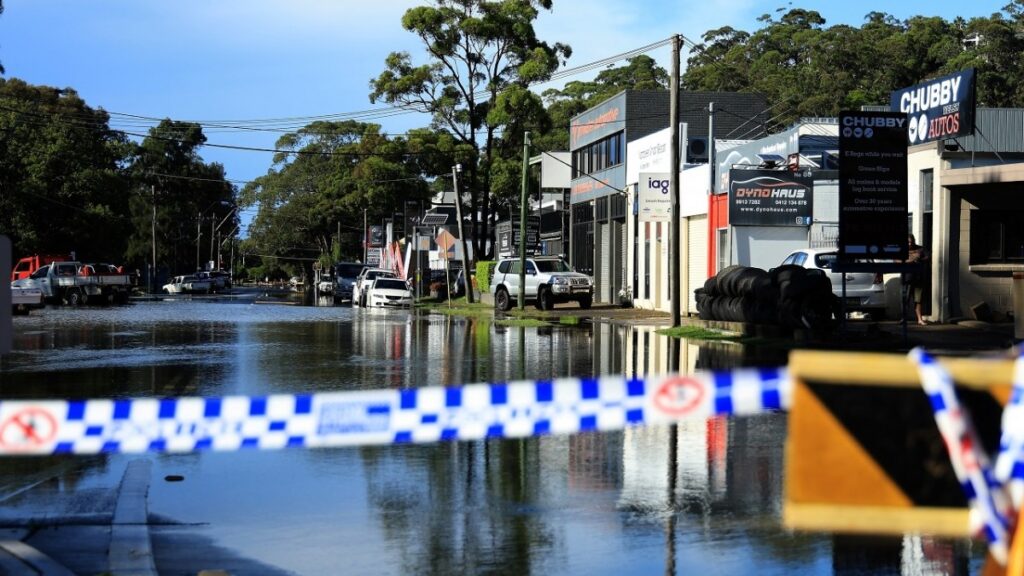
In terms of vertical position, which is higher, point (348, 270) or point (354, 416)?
point (348, 270)

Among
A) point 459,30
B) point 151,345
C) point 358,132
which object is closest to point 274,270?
point 358,132

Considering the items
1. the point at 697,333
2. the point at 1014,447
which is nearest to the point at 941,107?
the point at 697,333

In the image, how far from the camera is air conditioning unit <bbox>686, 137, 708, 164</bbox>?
43.8 metres

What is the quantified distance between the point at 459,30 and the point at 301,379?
149 ft

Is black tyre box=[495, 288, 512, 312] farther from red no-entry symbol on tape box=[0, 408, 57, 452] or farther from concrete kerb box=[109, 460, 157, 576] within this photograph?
red no-entry symbol on tape box=[0, 408, 57, 452]

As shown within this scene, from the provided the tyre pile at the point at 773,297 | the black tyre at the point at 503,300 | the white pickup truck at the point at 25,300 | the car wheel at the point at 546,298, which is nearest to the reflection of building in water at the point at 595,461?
the tyre pile at the point at 773,297

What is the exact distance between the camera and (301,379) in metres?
17.0

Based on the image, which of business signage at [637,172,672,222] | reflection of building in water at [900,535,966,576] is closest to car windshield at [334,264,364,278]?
business signage at [637,172,672,222]

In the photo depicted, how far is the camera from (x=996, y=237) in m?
27.5

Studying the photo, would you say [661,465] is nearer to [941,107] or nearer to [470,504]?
[470,504]

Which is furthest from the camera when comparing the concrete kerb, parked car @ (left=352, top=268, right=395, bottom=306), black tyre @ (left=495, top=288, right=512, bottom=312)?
parked car @ (left=352, top=268, right=395, bottom=306)

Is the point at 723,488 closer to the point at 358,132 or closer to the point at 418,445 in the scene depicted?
the point at 418,445

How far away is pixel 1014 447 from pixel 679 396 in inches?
50.7

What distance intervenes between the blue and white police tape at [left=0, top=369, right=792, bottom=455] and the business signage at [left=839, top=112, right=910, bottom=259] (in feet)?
59.3
